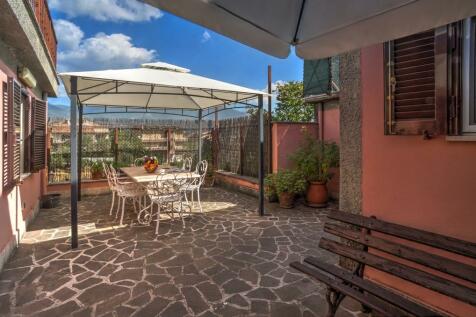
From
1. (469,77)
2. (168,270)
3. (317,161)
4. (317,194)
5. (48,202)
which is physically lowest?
(168,270)

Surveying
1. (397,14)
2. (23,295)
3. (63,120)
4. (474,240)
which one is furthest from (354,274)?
(63,120)

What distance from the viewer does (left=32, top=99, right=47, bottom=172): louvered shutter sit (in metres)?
5.23

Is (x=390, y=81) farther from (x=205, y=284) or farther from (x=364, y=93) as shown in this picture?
(x=205, y=284)

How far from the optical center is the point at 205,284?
114 inches

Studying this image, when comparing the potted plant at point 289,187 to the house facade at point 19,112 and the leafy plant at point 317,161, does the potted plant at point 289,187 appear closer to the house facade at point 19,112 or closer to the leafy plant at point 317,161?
the leafy plant at point 317,161

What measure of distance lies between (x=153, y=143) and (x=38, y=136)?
3579 millimetres

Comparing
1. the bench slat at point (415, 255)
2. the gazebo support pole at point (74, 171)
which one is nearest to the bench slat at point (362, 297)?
the bench slat at point (415, 255)

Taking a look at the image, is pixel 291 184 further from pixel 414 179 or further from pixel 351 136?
pixel 414 179

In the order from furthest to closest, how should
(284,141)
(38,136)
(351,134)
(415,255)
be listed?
(284,141)
(38,136)
(351,134)
(415,255)

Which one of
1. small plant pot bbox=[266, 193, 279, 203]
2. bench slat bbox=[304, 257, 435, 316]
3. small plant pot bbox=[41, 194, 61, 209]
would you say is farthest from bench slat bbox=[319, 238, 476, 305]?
small plant pot bbox=[41, 194, 61, 209]

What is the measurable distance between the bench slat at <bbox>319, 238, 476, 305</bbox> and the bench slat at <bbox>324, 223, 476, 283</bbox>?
7 centimetres

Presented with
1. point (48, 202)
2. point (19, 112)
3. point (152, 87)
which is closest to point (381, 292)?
point (19, 112)

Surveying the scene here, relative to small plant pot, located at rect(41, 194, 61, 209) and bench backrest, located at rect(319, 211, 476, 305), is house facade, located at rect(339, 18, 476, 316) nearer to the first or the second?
bench backrest, located at rect(319, 211, 476, 305)

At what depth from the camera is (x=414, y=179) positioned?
232 centimetres
